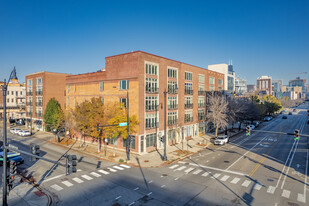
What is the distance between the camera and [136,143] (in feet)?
102

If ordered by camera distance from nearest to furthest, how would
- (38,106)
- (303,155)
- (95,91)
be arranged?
(303,155), (95,91), (38,106)

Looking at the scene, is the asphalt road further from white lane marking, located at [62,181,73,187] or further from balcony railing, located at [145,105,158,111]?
balcony railing, located at [145,105,158,111]

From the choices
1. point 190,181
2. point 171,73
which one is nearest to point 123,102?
point 171,73

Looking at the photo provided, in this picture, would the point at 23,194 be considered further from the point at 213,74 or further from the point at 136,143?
the point at 213,74

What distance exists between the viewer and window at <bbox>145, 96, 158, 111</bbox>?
32416mm

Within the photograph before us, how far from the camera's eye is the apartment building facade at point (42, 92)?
4919cm

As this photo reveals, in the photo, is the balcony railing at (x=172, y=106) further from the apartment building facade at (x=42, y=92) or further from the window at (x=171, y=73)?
the apartment building facade at (x=42, y=92)

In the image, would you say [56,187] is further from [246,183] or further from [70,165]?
[246,183]

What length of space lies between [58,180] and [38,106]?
125 ft

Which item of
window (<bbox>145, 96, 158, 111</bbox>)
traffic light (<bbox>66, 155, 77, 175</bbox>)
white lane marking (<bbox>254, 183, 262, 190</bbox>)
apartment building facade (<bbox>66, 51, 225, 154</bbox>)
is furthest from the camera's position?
window (<bbox>145, 96, 158, 111</bbox>)

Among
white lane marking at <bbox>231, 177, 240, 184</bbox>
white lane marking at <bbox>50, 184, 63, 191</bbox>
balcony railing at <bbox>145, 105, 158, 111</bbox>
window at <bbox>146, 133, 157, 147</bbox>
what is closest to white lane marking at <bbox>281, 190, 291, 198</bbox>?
white lane marking at <bbox>231, 177, 240, 184</bbox>

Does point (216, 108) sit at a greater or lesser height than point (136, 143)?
greater

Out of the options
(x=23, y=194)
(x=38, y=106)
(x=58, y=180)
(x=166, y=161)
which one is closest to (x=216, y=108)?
(x=166, y=161)

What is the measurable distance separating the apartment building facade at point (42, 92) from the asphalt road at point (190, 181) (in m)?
23.3
